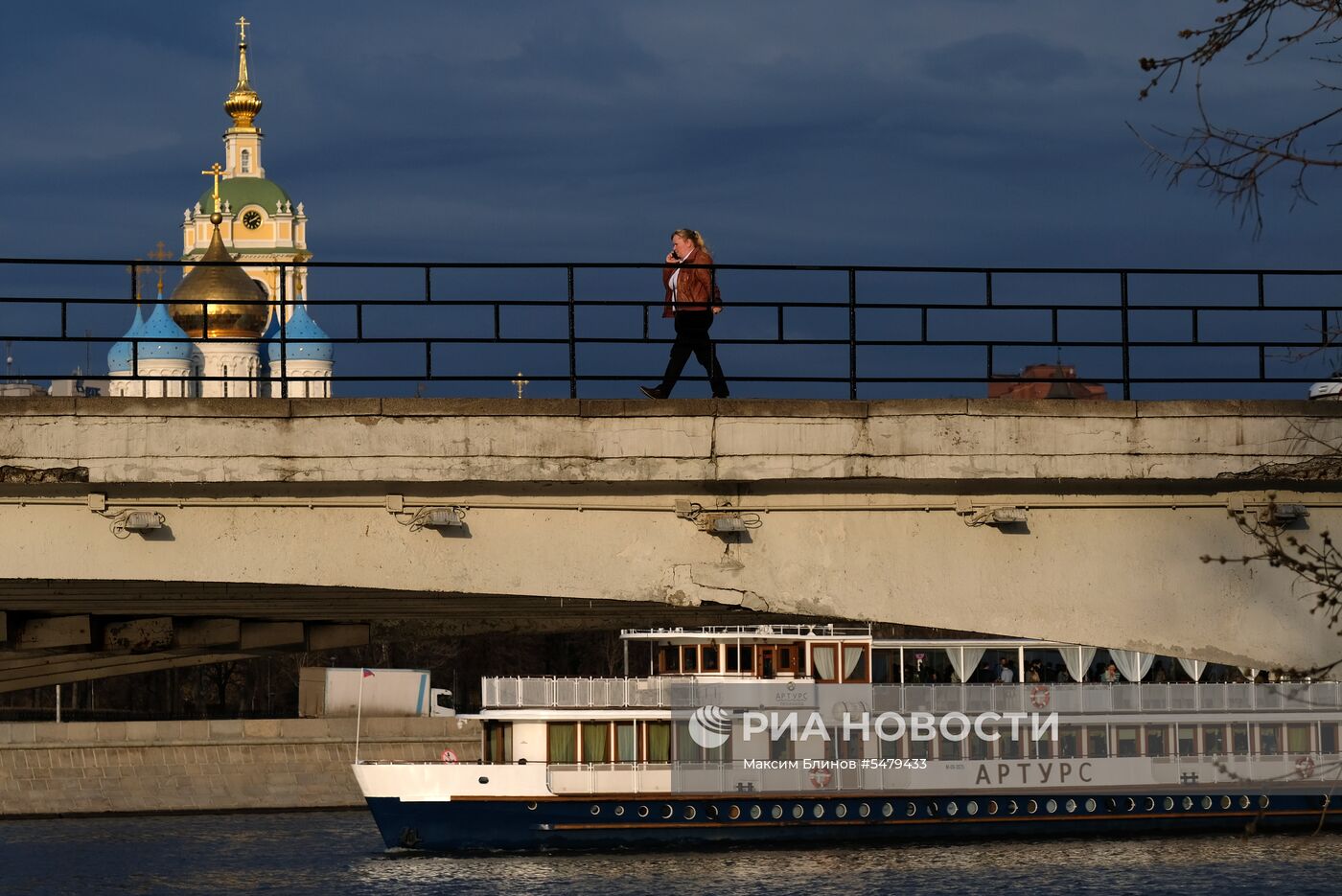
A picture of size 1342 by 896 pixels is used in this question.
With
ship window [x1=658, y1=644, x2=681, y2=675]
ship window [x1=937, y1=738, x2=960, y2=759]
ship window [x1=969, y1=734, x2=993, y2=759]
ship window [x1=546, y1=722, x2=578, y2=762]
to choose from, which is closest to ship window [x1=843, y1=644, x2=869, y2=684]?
ship window [x1=937, y1=738, x2=960, y2=759]

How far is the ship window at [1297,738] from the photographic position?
133ft

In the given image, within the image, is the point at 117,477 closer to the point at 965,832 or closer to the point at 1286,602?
the point at 1286,602

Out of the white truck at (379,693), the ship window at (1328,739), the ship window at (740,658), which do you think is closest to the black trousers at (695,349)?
the ship window at (740,658)

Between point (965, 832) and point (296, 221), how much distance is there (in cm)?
14644

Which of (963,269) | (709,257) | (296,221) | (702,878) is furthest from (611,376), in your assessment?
(296,221)

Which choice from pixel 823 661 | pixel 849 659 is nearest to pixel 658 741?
pixel 823 661

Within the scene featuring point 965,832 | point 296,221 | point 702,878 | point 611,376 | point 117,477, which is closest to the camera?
point 117,477

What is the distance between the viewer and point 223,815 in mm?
54500

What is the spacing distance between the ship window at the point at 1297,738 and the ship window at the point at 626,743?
13152 millimetres

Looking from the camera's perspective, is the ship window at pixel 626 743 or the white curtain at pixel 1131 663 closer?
the ship window at pixel 626 743

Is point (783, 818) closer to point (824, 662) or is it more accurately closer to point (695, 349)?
point (824, 662)

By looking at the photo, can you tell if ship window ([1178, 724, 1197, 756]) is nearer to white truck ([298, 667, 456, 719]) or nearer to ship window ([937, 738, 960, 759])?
ship window ([937, 738, 960, 759])

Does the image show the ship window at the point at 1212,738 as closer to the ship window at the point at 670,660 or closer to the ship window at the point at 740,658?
the ship window at the point at 740,658

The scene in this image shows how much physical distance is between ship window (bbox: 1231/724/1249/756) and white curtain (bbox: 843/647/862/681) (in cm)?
792
